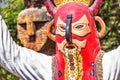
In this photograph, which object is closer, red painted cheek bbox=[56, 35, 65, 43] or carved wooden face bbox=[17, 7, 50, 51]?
red painted cheek bbox=[56, 35, 65, 43]

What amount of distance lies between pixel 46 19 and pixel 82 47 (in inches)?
46.9

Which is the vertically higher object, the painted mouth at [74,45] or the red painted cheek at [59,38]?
the red painted cheek at [59,38]

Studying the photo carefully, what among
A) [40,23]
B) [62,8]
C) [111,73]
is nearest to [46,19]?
[40,23]

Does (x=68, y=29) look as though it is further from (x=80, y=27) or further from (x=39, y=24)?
(x=39, y=24)

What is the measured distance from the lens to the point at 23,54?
2270 mm

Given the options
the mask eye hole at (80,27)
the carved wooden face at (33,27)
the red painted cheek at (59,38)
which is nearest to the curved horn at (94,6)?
the mask eye hole at (80,27)

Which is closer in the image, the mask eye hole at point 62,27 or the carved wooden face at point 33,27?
the mask eye hole at point 62,27

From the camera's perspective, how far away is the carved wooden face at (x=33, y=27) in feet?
11.1

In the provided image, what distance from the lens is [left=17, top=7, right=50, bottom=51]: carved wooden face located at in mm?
3389

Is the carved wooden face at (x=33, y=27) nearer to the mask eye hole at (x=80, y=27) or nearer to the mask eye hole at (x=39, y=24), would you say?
the mask eye hole at (x=39, y=24)

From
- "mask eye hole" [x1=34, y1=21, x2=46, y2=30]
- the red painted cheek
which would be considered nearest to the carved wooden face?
"mask eye hole" [x1=34, y1=21, x2=46, y2=30]

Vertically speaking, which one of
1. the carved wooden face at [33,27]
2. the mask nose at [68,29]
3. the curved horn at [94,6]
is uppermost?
the curved horn at [94,6]

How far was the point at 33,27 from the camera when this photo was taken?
3.43m

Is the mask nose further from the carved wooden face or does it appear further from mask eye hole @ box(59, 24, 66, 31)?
the carved wooden face
